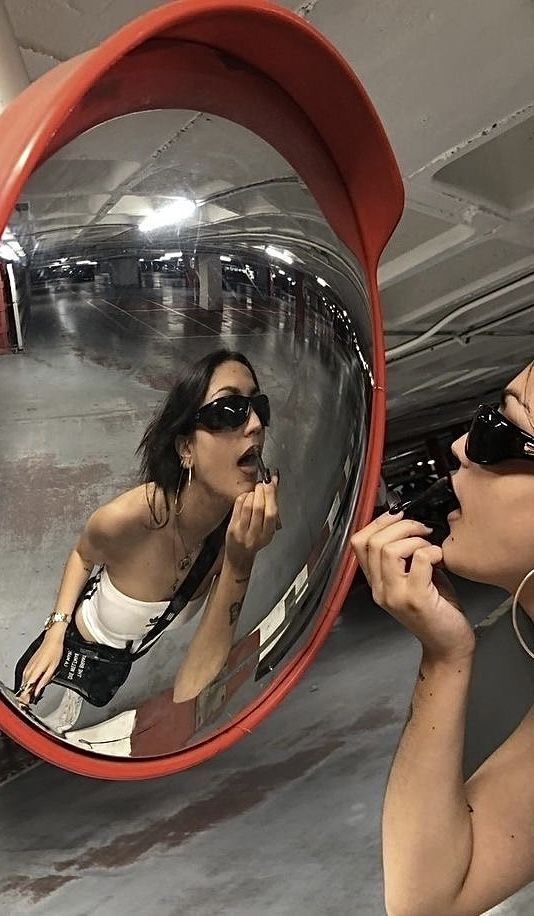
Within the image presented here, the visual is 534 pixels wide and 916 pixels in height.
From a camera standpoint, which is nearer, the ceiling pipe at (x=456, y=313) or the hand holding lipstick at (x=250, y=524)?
the hand holding lipstick at (x=250, y=524)

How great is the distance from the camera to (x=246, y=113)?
47 centimetres

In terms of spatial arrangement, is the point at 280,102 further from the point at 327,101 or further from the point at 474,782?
the point at 474,782

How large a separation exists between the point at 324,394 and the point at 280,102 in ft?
0.68

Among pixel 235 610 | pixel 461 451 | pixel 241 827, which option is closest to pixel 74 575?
pixel 235 610

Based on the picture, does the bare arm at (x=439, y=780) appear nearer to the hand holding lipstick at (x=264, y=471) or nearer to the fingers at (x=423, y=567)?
the fingers at (x=423, y=567)

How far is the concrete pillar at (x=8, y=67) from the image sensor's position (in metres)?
0.43

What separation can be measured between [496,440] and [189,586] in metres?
0.27

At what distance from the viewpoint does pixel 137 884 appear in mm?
1283

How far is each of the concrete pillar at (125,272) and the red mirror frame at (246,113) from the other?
0.07 metres

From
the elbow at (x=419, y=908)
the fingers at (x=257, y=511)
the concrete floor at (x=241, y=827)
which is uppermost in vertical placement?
the fingers at (x=257, y=511)

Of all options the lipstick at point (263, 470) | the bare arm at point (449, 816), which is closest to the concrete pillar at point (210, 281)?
the lipstick at point (263, 470)

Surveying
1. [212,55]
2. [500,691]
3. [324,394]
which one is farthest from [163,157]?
[500,691]

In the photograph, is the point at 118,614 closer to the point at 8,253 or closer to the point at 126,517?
the point at 126,517

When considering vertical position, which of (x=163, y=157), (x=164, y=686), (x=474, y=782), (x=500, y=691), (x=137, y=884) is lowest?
(x=137, y=884)
